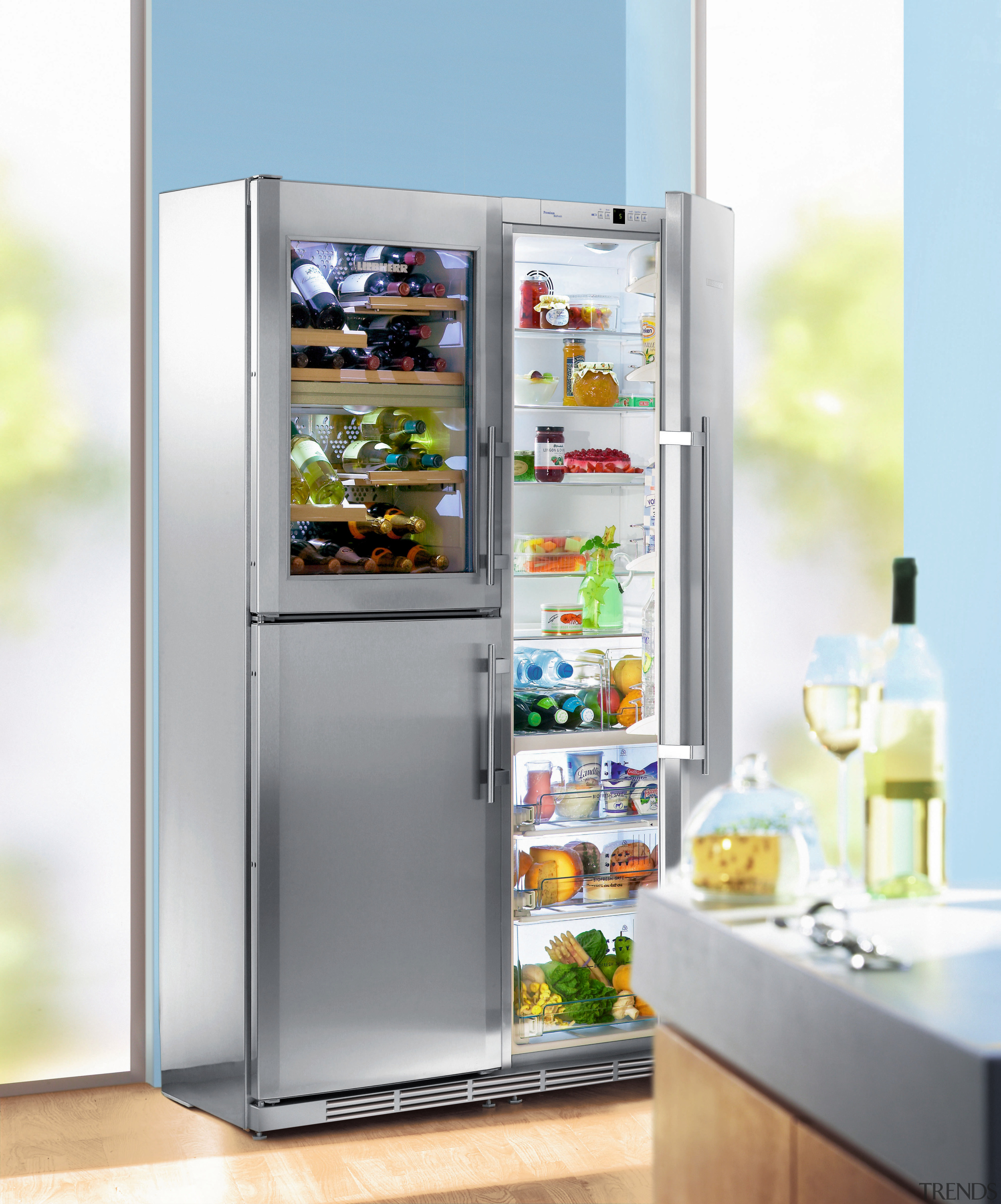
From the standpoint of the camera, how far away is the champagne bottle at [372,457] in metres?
3.27

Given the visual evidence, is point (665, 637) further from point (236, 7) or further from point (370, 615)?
point (236, 7)

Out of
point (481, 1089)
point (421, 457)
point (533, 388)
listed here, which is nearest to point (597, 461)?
point (533, 388)

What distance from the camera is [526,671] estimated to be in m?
3.58

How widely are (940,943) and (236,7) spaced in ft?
10.5

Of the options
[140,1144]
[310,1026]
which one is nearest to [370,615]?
[310,1026]

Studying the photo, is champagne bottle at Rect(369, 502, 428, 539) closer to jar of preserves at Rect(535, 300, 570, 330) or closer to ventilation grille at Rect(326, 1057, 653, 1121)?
jar of preserves at Rect(535, 300, 570, 330)

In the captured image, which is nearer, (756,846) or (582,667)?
(756,846)

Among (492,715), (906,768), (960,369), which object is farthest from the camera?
(960,369)

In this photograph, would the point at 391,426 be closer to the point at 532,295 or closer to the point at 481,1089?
the point at 532,295

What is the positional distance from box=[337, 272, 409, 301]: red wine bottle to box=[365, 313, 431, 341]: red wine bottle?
0.08 m

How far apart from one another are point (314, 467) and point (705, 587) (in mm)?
999

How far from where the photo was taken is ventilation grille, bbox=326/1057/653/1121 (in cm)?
319

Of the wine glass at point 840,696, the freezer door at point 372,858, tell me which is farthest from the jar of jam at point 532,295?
the wine glass at point 840,696

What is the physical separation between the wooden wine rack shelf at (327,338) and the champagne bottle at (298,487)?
29cm
